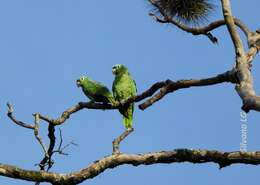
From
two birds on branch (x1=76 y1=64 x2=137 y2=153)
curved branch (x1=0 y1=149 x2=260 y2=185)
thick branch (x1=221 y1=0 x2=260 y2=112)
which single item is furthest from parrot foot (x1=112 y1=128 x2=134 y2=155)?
two birds on branch (x1=76 y1=64 x2=137 y2=153)

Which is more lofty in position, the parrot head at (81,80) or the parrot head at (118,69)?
the parrot head at (118,69)

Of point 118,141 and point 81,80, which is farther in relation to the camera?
point 81,80

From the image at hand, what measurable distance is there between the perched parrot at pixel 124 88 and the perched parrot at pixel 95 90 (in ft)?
0.78

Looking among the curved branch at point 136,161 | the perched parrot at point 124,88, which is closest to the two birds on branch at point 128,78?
the perched parrot at point 124,88

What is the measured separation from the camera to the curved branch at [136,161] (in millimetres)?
6445

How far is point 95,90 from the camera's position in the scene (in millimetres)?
11766

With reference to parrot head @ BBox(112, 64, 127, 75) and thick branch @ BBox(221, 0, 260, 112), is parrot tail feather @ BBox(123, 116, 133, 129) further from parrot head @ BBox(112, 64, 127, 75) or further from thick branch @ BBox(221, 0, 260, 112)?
thick branch @ BBox(221, 0, 260, 112)

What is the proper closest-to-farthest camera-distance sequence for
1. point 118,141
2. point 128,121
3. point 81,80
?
point 118,141
point 128,121
point 81,80

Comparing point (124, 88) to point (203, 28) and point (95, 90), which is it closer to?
point (95, 90)

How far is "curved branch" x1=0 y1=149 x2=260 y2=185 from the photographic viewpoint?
21.1 ft

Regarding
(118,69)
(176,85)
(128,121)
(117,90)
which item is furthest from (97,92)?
(176,85)

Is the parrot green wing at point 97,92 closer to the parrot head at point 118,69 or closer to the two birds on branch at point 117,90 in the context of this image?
the two birds on branch at point 117,90

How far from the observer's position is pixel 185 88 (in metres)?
8.02

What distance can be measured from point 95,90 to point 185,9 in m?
2.33
